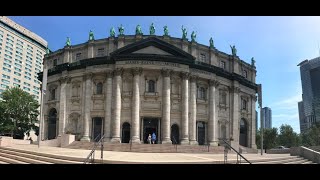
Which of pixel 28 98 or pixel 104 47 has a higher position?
pixel 104 47

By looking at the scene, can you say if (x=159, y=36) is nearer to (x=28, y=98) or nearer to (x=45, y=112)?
(x=45, y=112)

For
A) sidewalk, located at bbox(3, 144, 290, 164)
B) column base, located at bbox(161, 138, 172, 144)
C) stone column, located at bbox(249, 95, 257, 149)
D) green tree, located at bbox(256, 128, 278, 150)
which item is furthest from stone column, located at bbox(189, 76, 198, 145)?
green tree, located at bbox(256, 128, 278, 150)

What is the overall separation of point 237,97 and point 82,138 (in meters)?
22.8

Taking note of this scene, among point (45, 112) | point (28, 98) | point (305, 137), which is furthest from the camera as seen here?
point (305, 137)

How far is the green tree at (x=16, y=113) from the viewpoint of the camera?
172 ft

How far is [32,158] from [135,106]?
840 inches

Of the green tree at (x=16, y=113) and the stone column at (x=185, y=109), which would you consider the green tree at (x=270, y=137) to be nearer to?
the stone column at (x=185, y=109)

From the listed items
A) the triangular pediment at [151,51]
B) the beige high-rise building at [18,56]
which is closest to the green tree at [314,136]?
the triangular pediment at [151,51]

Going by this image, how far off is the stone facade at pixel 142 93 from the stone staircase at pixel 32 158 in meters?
19.1

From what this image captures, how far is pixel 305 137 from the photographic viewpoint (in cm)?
7331

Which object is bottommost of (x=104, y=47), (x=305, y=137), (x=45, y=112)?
(x=305, y=137)

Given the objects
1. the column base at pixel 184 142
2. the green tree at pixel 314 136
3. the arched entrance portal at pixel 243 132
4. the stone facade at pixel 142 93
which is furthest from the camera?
the green tree at pixel 314 136

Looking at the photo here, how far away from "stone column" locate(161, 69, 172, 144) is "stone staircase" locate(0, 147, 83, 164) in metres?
20.8
